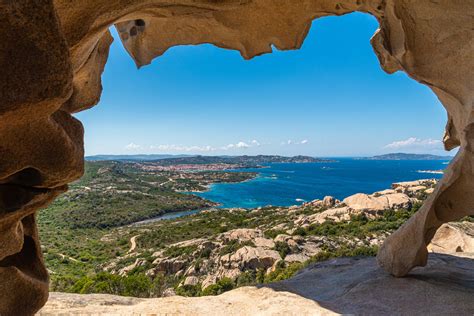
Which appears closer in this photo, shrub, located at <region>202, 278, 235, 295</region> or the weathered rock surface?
the weathered rock surface

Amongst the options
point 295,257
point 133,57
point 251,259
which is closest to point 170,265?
point 251,259

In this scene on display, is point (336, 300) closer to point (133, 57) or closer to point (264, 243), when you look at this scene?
point (133, 57)

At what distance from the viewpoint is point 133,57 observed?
29.4 feet

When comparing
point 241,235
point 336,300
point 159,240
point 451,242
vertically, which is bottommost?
point 159,240

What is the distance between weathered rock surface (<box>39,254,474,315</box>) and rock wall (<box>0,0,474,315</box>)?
691mm

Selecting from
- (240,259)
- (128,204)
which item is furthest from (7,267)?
(128,204)

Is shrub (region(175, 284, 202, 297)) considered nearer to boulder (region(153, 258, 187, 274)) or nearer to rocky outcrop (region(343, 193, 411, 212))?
boulder (region(153, 258, 187, 274))

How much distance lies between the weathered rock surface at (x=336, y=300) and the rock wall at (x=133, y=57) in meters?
0.69

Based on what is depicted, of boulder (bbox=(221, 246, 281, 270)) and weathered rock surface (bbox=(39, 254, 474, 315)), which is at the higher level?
weathered rock surface (bbox=(39, 254, 474, 315))

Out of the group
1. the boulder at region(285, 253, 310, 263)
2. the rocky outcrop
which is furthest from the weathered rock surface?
the rocky outcrop

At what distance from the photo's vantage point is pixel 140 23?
8.30m

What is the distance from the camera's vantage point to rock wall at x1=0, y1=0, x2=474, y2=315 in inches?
89.0

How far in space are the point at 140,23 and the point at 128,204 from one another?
241ft

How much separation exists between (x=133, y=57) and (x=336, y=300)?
8.69m
